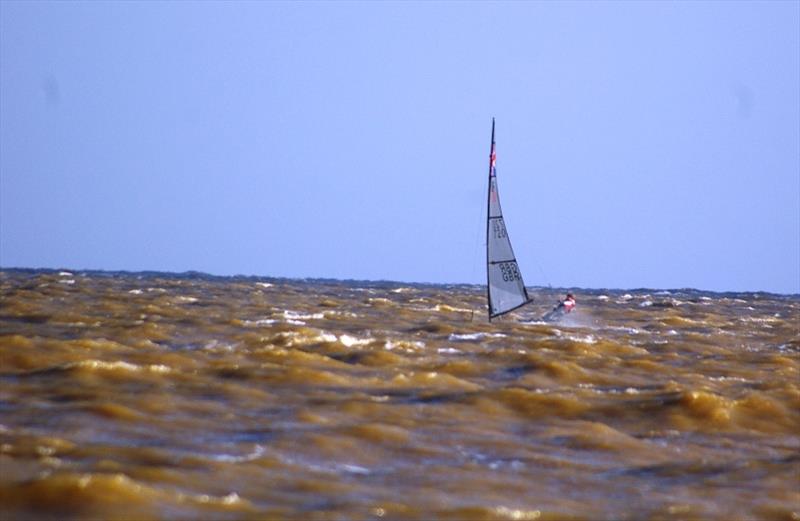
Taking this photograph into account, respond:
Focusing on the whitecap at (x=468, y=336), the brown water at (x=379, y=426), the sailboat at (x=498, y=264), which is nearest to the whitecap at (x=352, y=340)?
the brown water at (x=379, y=426)

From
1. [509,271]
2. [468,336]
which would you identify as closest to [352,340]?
[468,336]

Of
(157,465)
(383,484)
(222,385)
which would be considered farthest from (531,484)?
(222,385)

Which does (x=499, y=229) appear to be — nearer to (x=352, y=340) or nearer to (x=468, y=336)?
(x=468, y=336)

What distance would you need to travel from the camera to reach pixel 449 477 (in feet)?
39.2

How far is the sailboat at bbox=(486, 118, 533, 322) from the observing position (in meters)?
36.1

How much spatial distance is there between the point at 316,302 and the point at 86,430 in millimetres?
32846

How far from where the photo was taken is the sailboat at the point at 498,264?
36.1 m

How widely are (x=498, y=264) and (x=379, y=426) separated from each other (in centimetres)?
2300

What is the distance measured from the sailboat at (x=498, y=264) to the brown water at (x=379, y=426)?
29.6 ft

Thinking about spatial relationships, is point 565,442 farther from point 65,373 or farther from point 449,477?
point 65,373

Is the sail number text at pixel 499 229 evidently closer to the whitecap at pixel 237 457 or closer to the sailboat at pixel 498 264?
the sailboat at pixel 498 264

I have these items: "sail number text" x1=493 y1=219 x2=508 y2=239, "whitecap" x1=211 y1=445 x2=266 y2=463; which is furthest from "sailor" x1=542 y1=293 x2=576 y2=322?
"whitecap" x1=211 y1=445 x2=266 y2=463

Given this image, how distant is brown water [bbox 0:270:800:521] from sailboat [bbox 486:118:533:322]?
9.02 metres

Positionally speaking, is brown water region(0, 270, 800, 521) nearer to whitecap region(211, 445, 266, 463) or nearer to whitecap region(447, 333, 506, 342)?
whitecap region(211, 445, 266, 463)
